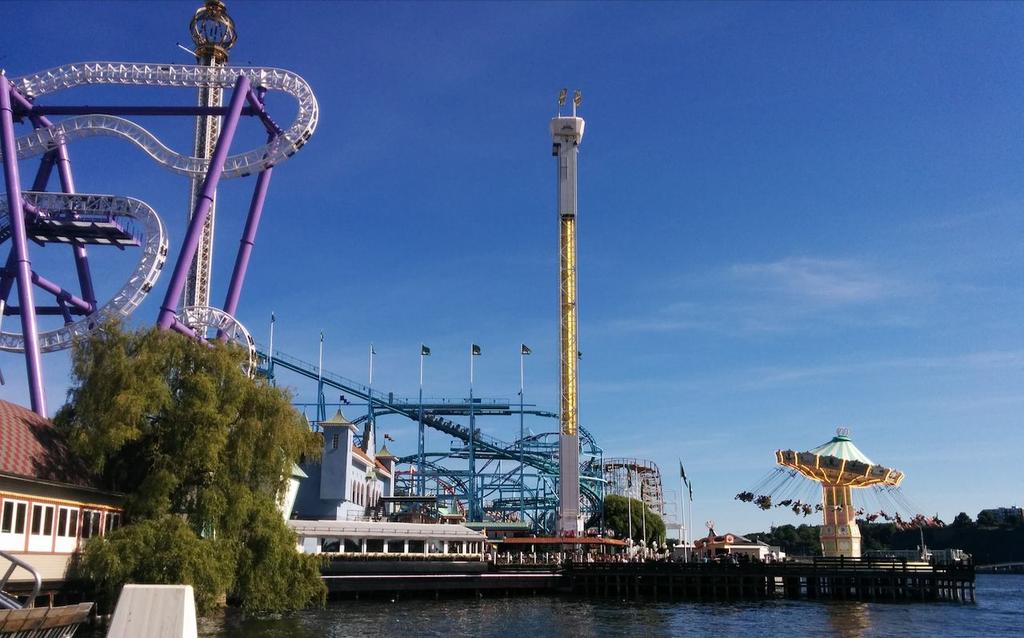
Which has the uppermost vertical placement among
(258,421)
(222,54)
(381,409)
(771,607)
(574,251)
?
(222,54)

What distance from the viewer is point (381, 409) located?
3359 inches

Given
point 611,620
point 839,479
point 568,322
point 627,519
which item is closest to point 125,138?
point 611,620

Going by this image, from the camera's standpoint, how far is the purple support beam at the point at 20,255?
1490 inches

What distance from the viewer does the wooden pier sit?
58969mm

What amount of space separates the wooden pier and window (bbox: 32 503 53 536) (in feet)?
123

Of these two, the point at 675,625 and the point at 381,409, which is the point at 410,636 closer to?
the point at 675,625

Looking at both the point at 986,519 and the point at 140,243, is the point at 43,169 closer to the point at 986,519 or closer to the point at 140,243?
the point at 140,243

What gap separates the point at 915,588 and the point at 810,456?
41.4ft

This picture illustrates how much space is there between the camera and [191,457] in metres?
31.3

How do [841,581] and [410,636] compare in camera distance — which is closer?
[410,636]

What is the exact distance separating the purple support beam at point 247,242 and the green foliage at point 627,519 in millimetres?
59832

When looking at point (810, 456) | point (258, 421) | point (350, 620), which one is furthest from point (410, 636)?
point (810, 456)

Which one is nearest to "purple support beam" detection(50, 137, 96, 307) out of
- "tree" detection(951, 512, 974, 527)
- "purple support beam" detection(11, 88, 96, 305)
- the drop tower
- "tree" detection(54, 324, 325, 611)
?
"purple support beam" detection(11, 88, 96, 305)

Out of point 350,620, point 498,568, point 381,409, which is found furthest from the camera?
point 381,409
